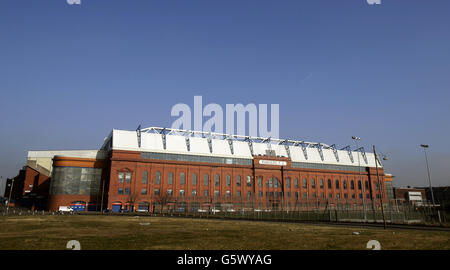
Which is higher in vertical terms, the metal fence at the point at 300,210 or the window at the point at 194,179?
the window at the point at 194,179

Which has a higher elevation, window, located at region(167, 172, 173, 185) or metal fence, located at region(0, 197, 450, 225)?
window, located at region(167, 172, 173, 185)

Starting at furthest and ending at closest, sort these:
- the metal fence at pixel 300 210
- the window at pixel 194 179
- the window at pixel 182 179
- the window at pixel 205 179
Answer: the window at pixel 205 179
the window at pixel 194 179
the window at pixel 182 179
the metal fence at pixel 300 210

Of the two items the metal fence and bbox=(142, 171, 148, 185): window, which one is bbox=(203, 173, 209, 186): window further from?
bbox=(142, 171, 148, 185): window

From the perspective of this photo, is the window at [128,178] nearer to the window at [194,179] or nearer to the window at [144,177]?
the window at [144,177]

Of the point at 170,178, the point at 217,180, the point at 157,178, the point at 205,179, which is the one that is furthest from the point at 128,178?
the point at 217,180

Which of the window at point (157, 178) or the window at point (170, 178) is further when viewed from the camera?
the window at point (170, 178)

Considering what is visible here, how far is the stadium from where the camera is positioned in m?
76.2

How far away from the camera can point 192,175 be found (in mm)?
85750

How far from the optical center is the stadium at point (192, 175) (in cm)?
7619

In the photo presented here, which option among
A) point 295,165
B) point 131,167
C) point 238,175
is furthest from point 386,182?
point 131,167

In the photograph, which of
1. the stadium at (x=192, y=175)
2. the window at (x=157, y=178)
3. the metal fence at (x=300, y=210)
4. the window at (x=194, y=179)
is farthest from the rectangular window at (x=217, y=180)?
the window at (x=157, y=178)

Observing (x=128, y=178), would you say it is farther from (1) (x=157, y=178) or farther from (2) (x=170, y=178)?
(2) (x=170, y=178)

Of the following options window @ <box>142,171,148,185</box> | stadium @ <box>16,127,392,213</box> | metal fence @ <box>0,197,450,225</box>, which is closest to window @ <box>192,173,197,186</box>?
stadium @ <box>16,127,392,213</box>
